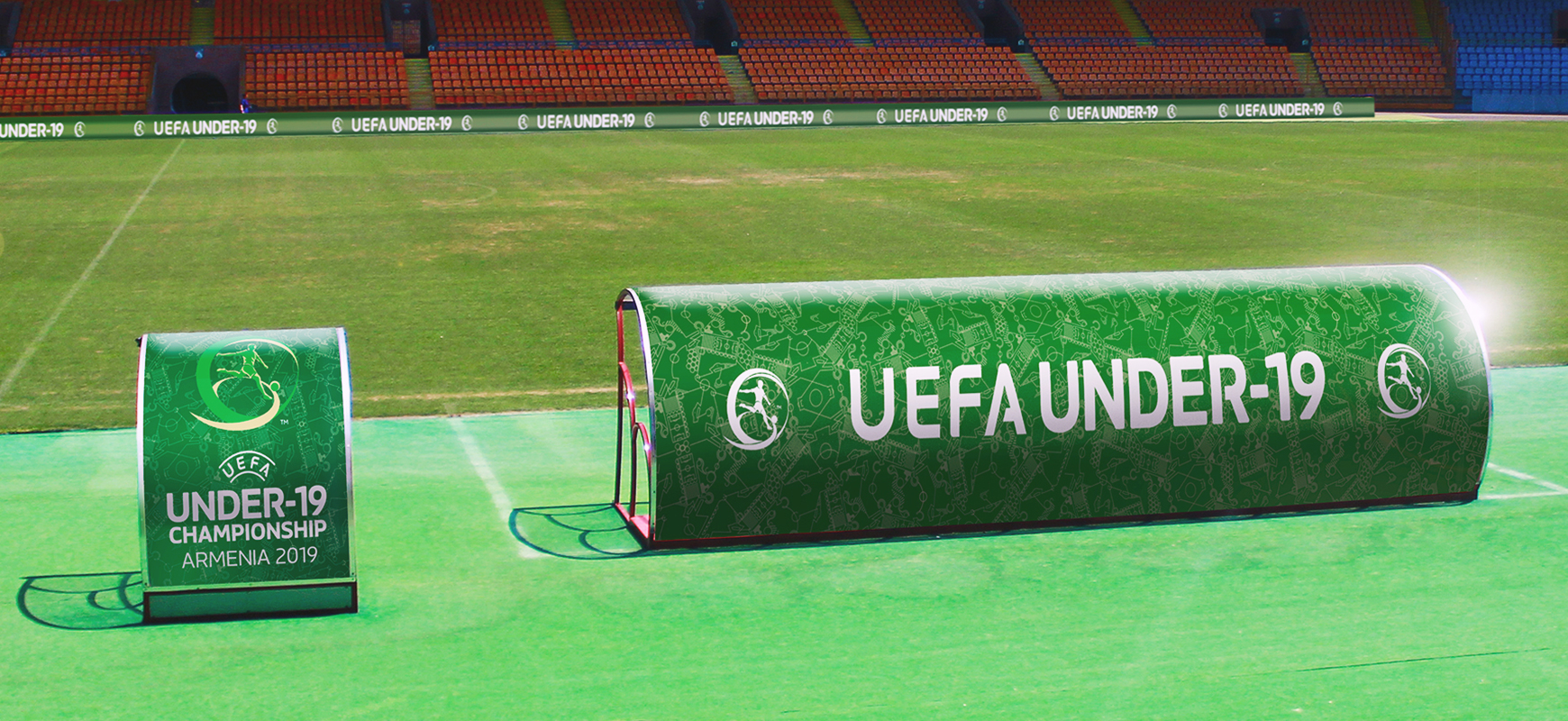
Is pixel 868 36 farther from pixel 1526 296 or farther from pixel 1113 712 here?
pixel 1113 712

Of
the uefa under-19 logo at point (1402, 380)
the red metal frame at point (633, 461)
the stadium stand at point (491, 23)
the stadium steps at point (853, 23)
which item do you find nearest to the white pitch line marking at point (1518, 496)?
the uefa under-19 logo at point (1402, 380)

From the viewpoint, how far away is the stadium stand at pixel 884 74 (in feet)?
161

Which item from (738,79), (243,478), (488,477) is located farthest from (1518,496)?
(738,79)

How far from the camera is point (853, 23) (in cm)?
5412

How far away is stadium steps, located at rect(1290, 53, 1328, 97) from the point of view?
2108 inches

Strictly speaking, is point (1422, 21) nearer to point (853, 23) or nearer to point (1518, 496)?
point (853, 23)

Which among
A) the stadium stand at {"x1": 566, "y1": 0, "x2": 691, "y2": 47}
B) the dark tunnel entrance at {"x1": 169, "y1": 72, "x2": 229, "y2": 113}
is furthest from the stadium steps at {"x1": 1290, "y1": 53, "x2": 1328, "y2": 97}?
the dark tunnel entrance at {"x1": 169, "y1": 72, "x2": 229, "y2": 113}

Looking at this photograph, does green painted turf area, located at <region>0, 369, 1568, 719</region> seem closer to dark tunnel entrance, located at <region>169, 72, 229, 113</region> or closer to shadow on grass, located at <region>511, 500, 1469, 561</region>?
shadow on grass, located at <region>511, 500, 1469, 561</region>

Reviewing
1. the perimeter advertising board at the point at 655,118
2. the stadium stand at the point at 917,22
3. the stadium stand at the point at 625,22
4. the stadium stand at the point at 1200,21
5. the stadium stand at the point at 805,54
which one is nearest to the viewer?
the perimeter advertising board at the point at 655,118

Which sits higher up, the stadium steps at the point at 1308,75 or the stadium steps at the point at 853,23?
the stadium steps at the point at 853,23

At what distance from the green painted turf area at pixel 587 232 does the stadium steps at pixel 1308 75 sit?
21232mm

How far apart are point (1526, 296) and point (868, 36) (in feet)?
132

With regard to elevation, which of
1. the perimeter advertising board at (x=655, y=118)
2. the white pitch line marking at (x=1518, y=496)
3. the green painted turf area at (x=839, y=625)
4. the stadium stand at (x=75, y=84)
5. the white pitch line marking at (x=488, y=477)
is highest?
the stadium stand at (x=75, y=84)

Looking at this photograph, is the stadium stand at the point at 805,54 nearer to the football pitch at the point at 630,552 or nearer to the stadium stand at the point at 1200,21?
the stadium stand at the point at 1200,21
